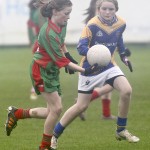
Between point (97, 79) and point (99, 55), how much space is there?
2.82ft

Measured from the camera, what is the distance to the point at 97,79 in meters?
10.9

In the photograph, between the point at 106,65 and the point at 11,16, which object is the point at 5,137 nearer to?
the point at 106,65

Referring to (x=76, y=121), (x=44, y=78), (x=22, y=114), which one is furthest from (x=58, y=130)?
(x=76, y=121)

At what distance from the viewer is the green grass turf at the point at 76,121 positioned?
10.9m

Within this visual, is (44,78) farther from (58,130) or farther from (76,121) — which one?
(76,121)

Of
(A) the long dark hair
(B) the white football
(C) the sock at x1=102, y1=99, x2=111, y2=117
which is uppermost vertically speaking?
(A) the long dark hair

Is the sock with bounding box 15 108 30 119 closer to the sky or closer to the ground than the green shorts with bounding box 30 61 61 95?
closer to the ground

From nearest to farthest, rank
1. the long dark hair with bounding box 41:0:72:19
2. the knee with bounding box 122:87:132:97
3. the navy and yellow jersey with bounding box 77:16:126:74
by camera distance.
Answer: the long dark hair with bounding box 41:0:72:19
the knee with bounding box 122:87:132:97
the navy and yellow jersey with bounding box 77:16:126:74

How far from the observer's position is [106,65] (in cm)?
1030

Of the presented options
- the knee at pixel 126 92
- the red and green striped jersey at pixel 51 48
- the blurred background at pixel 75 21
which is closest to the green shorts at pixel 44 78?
the red and green striped jersey at pixel 51 48

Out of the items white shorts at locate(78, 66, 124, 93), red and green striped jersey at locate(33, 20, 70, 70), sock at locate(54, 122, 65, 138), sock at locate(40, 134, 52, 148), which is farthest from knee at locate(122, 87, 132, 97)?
sock at locate(40, 134, 52, 148)

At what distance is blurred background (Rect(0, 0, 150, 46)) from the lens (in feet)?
111

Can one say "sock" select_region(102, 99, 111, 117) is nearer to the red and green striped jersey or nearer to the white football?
the white football

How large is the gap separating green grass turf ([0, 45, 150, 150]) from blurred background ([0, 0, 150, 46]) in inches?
336
